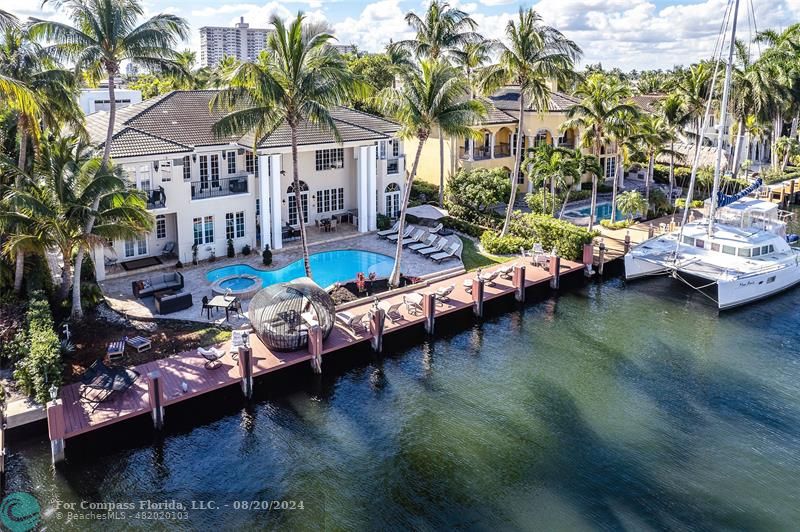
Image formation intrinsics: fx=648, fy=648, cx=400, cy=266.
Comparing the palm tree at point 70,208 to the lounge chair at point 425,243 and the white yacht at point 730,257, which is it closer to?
the lounge chair at point 425,243

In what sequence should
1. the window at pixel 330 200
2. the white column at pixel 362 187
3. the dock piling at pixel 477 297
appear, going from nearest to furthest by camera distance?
1. the dock piling at pixel 477 297
2. the white column at pixel 362 187
3. the window at pixel 330 200

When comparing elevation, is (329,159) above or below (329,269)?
above

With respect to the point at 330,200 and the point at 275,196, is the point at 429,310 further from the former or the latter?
the point at 330,200

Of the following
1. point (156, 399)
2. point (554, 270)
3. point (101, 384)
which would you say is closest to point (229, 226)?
point (101, 384)

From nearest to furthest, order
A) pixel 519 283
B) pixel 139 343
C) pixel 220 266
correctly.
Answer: pixel 139 343 < pixel 519 283 < pixel 220 266

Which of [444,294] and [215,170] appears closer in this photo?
[444,294]

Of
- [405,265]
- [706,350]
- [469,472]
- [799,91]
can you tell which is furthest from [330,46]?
[799,91]

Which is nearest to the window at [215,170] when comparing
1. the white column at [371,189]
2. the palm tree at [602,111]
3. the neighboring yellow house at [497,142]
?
the white column at [371,189]

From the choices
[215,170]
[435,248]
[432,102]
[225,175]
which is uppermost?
[432,102]
